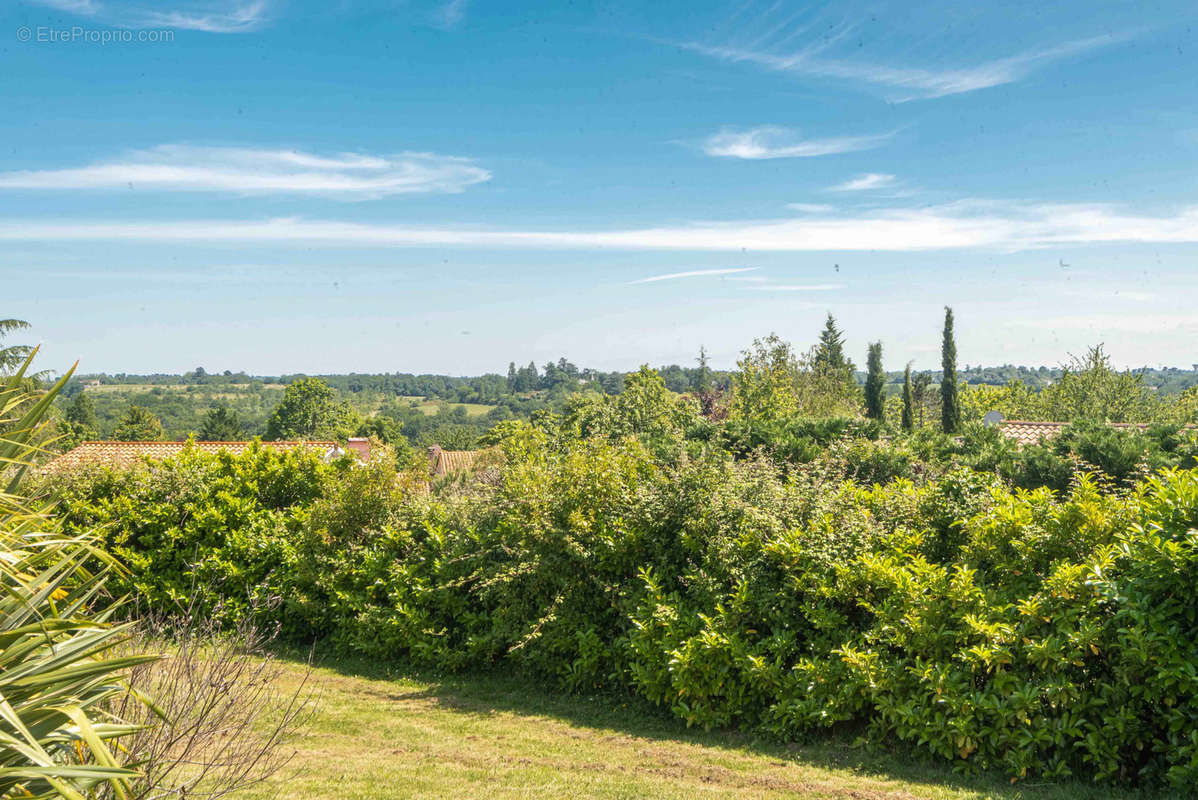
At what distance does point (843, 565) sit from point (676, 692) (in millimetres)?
2025

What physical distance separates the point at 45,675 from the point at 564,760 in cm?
432

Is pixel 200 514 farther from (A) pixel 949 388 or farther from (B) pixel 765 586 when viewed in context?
(A) pixel 949 388

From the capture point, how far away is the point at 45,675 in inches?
Result: 107

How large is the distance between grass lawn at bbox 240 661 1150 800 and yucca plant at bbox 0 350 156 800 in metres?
2.42

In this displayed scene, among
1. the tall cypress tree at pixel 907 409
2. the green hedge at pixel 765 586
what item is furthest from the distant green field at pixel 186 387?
the green hedge at pixel 765 586

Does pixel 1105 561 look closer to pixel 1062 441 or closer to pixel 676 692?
pixel 676 692

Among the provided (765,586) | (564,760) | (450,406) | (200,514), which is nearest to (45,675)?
(564,760)

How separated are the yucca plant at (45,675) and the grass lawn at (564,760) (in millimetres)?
2423

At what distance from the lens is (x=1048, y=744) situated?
551 centimetres

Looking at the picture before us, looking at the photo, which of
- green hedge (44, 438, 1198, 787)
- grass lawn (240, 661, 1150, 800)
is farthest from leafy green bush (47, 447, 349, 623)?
grass lawn (240, 661, 1150, 800)

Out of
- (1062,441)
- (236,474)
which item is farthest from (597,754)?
(1062,441)

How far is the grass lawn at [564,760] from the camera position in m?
5.35

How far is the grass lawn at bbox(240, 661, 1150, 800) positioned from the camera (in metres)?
5.35

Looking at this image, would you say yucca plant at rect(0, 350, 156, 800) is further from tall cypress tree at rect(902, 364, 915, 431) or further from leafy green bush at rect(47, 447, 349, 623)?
tall cypress tree at rect(902, 364, 915, 431)
